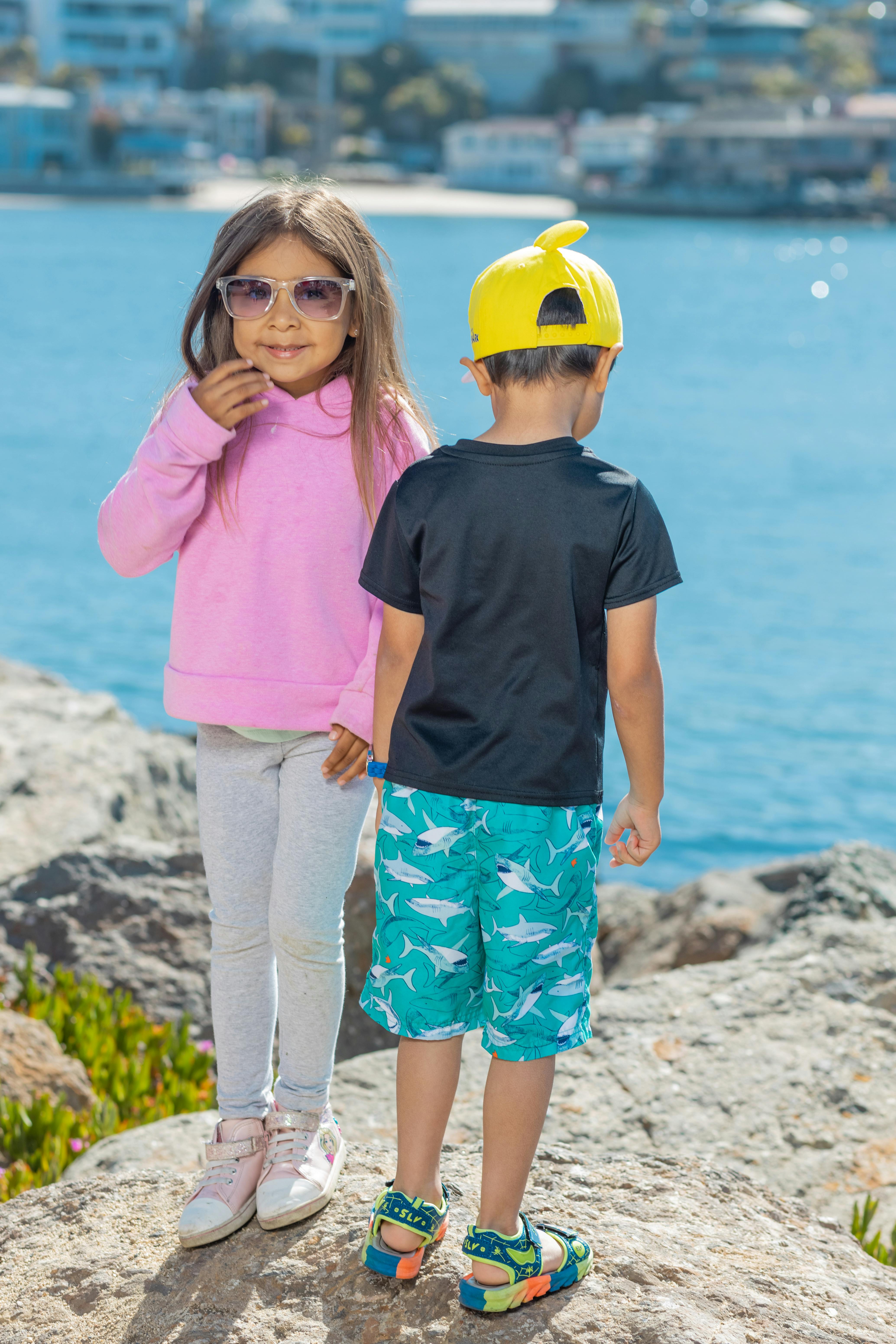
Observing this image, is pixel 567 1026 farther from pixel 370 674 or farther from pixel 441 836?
pixel 370 674

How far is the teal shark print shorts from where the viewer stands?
179 cm

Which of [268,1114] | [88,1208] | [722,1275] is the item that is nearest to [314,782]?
[268,1114]

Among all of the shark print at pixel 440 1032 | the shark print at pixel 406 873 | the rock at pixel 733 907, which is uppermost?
the shark print at pixel 406 873

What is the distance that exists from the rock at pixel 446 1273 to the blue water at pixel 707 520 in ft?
4.00

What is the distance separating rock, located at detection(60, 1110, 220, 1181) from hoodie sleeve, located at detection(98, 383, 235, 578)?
1025mm

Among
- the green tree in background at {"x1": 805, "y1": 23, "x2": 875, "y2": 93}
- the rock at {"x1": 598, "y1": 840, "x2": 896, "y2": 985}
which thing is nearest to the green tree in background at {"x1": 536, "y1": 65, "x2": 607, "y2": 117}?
the green tree in background at {"x1": 805, "y1": 23, "x2": 875, "y2": 93}

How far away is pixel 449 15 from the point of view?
10862cm

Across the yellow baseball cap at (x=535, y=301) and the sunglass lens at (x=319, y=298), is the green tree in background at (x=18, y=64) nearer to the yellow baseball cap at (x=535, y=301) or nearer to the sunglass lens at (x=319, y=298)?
the sunglass lens at (x=319, y=298)

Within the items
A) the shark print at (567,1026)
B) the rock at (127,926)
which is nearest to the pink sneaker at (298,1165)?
the shark print at (567,1026)

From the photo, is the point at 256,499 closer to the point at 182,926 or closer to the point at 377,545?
the point at 377,545

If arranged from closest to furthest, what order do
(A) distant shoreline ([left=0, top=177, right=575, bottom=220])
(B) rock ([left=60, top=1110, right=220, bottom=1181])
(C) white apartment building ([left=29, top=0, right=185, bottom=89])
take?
(B) rock ([left=60, top=1110, right=220, bottom=1181]) < (A) distant shoreline ([left=0, top=177, right=575, bottom=220]) < (C) white apartment building ([left=29, top=0, right=185, bottom=89])

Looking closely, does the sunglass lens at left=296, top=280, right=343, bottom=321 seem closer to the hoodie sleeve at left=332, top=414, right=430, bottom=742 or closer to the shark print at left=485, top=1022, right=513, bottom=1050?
the hoodie sleeve at left=332, top=414, right=430, bottom=742

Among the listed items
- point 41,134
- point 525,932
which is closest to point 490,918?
point 525,932

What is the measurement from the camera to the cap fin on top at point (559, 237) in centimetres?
184
